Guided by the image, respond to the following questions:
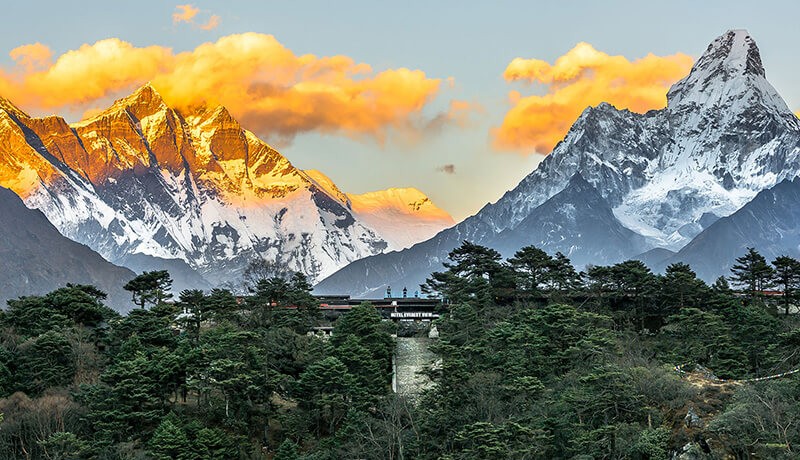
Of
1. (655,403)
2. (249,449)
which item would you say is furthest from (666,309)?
(249,449)

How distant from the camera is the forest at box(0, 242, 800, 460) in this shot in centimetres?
4500

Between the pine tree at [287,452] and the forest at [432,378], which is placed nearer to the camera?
the forest at [432,378]

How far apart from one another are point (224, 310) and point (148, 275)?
889 centimetres

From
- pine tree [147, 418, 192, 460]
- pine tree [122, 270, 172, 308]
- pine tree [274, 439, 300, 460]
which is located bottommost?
pine tree [274, 439, 300, 460]

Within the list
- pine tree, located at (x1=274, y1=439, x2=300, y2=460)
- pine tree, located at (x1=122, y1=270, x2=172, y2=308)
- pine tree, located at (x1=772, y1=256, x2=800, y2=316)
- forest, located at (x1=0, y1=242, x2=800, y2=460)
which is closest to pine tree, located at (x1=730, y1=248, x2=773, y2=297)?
forest, located at (x1=0, y1=242, x2=800, y2=460)

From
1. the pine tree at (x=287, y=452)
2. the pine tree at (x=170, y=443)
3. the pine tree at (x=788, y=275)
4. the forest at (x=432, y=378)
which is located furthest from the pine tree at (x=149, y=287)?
the pine tree at (x=788, y=275)

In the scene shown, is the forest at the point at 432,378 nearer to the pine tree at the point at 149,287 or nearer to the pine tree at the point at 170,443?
the pine tree at the point at 170,443

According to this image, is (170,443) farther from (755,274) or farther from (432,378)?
(755,274)

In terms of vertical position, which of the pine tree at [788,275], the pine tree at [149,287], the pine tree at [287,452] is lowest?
the pine tree at [287,452]

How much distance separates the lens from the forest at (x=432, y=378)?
45.0 meters

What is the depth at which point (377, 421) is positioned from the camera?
174 feet

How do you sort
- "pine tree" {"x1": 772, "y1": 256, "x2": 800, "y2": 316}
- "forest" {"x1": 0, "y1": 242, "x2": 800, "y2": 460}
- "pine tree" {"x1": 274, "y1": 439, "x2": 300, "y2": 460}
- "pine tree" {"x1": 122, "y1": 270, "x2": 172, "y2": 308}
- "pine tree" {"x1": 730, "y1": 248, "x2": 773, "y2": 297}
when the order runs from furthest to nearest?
"pine tree" {"x1": 122, "y1": 270, "x2": 172, "y2": 308}, "pine tree" {"x1": 730, "y1": 248, "x2": 773, "y2": 297}, "pine tree" {"x1": 772, "y1": 256, "x2": 800, "y2": 316}, "pine tree" {"x1": 274, "y1": 439, "x2": 300, "y2": 460}, "forest" {"x1": 0, "y1": 242, "x2": 800, "y2": 460}

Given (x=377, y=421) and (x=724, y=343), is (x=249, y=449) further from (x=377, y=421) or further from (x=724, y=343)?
(x=724, y=343)

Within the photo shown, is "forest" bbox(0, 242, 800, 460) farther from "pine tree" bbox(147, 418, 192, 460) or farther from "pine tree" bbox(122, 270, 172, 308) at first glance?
"pine tree" bbox(122, 270, 172, 308)
